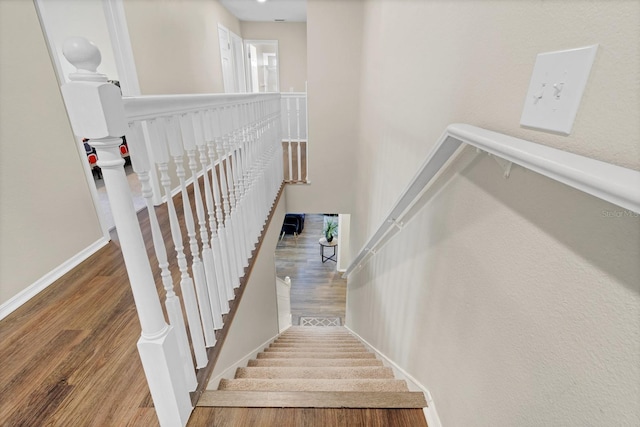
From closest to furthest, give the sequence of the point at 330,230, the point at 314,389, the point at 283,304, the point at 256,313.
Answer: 1. the point at 314,389
2. the point at 256,313
3. the point at 283,304
4. the point at 330,230

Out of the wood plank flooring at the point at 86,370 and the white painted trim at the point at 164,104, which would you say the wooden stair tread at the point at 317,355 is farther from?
the white painted trim at the point at 164,104

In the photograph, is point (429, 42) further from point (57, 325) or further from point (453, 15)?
point (57, 325)

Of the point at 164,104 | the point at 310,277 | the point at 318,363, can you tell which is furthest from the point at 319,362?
the point at 310,277

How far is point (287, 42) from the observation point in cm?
651

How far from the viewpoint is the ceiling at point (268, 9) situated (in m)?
4.82

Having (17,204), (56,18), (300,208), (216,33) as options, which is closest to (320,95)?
(300,208)

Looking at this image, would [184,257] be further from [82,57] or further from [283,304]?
[283,304]

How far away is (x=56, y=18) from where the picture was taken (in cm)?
384

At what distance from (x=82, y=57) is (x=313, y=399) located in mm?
1236

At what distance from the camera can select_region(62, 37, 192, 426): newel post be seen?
24.4 inches

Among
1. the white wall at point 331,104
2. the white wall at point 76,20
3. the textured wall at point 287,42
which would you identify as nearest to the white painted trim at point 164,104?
the white wall at point 331,104

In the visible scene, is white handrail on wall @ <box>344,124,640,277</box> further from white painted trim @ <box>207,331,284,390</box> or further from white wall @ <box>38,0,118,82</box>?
white wall @ <box>38,0,118,82</box>

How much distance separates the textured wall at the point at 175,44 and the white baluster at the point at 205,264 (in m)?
2.21

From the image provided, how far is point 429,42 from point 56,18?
16.4ft
